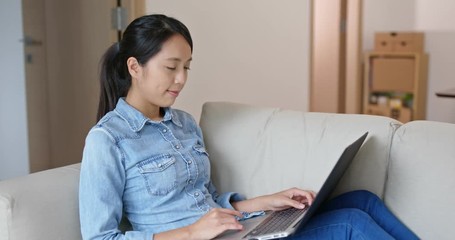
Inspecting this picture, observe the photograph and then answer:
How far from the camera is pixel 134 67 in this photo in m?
1.48

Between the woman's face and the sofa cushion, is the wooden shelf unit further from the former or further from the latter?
the woman's face

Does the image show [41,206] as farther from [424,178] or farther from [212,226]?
[424,178]

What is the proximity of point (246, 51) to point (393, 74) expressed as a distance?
105 inches

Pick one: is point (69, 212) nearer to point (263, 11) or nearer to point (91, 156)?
point (91, 156)

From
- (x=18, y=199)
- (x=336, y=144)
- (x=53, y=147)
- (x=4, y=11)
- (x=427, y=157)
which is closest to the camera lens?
(x=18, y=199)

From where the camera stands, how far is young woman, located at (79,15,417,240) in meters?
1.30

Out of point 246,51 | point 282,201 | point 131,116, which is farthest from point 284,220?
point 246,51

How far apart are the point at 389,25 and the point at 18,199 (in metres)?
4.79

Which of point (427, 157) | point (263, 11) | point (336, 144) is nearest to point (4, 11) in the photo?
point (263, 11)

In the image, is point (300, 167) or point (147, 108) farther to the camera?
point (300, 167)

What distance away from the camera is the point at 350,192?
1.60 metres

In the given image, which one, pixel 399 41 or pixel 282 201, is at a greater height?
pixel 399 41

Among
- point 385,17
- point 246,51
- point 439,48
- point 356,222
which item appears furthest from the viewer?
point 385,17

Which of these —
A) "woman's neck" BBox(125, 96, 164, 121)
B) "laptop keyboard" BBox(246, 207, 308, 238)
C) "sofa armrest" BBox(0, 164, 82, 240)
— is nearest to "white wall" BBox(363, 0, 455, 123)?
"laptop keyboard" BBox(246, 207, 308, 238)
